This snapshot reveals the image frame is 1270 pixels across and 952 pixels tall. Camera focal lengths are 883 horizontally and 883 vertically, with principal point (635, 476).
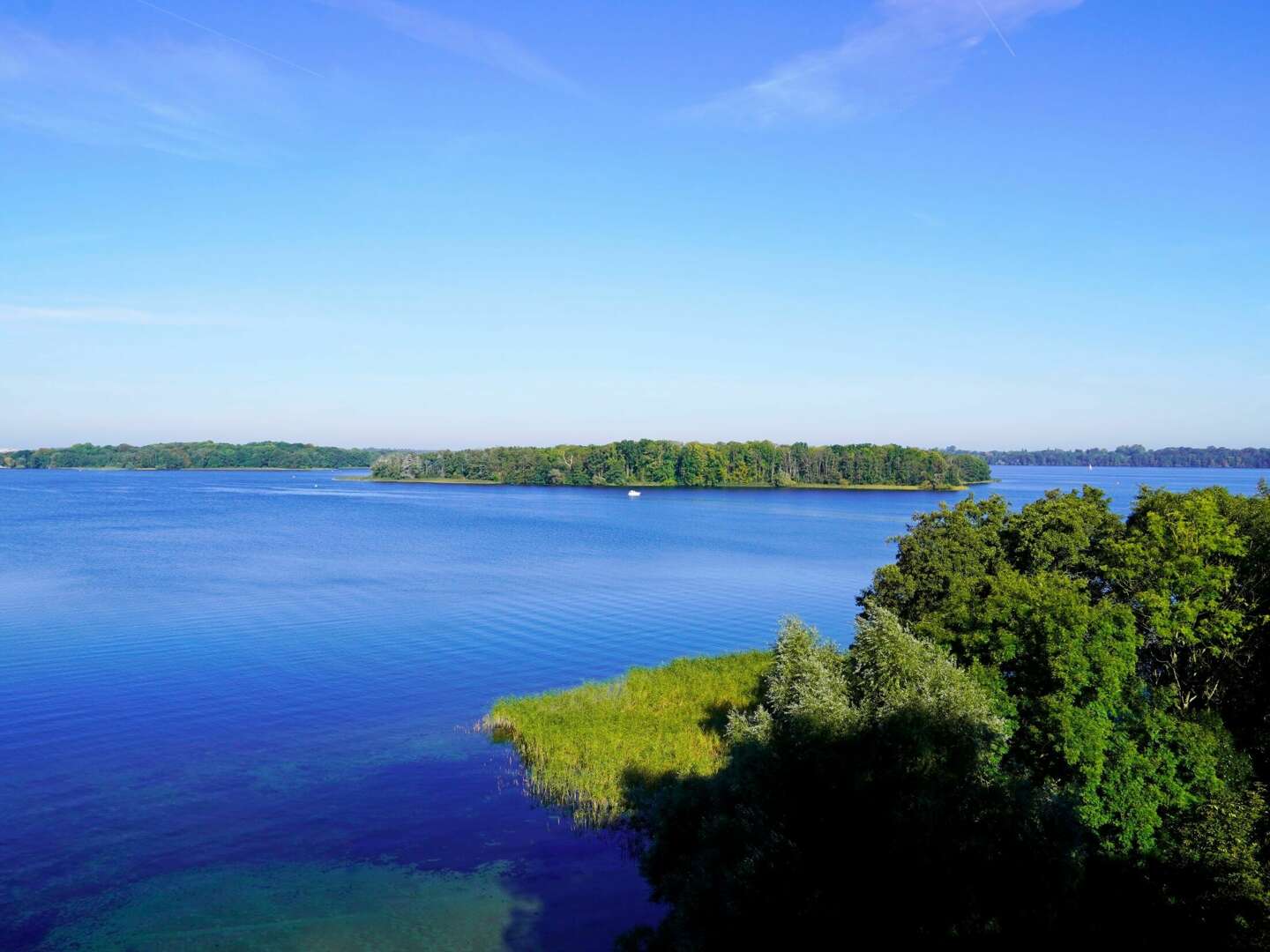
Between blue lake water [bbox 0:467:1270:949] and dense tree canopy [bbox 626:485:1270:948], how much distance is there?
18.7 feet

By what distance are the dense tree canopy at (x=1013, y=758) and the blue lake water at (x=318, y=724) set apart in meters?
5.69

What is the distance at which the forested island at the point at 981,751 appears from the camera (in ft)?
54.3

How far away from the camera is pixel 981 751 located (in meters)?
21.2

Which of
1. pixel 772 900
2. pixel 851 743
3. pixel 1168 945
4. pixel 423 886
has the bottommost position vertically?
pixel 423 886

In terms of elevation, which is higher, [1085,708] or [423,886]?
[1085,708]

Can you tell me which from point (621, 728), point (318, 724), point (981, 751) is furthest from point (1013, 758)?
point (318, 724)

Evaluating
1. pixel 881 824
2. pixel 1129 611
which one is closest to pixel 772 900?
pixel 881 824

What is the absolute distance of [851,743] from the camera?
2048cm

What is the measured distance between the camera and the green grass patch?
3047 cm

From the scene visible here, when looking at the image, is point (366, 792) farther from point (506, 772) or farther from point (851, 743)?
point (851, 743)

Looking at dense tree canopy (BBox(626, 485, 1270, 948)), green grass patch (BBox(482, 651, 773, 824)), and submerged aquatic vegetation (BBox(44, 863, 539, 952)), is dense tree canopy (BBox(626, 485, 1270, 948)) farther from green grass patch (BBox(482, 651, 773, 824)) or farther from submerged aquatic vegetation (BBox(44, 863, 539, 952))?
submerged aquatic vegetation (BBox(44, 863, 539, 952))

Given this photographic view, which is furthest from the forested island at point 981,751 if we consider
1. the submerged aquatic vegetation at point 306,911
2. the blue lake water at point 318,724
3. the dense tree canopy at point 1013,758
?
the submerged aquatic vegetation at point 306,911

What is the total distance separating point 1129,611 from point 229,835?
29.9 metres

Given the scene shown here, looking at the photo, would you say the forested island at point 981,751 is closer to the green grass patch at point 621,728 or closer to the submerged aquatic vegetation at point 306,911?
the green grass patch at point 621,728
